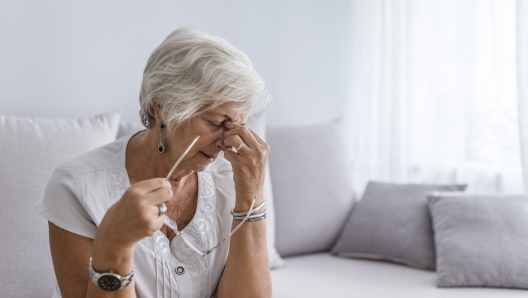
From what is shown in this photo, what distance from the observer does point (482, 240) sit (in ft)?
6.49

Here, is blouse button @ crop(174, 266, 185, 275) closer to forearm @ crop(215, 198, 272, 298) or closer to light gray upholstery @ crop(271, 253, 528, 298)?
forearm @ crop(215, 198, 272, 298)

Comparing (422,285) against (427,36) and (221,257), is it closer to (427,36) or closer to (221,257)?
(221,257)

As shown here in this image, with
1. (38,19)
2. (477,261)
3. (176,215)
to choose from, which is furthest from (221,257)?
(38,19)

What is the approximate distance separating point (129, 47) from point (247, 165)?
3.22 feet

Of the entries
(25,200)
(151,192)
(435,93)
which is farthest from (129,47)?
(435,93)

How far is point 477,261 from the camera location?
193 cm

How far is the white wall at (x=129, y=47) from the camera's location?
1958 millimetres

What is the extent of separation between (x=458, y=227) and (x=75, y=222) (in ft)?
4.56

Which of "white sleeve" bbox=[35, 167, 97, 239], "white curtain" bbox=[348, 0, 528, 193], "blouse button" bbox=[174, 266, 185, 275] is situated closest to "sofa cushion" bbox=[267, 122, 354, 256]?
"white curtain" bbox=[348, 0, 528, 193]

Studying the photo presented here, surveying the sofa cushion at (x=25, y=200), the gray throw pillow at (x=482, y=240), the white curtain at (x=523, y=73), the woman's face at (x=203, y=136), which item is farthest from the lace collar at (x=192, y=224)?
the white curtain at (x=523, y=73)

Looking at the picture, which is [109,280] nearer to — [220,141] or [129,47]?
[220,141]

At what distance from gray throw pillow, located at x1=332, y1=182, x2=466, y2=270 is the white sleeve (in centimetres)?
129

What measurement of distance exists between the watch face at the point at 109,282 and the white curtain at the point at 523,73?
169 centimetres

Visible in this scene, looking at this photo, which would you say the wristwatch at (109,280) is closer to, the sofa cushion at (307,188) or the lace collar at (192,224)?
the lace collar at (192,224)
